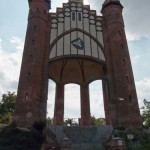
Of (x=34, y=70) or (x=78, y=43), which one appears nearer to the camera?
(x=34, y=70)

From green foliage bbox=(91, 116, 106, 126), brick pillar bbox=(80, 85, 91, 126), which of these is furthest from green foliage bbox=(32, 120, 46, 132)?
green foliage bbox=(91, 116, 106, 126)

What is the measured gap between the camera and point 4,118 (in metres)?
36.0

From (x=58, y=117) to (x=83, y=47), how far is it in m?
9.67

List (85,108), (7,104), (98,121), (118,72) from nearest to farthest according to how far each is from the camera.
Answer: (118,72)
(85,108)
(7,104)
(98,121)

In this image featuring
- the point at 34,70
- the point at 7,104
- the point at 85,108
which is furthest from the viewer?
the point at 7,104

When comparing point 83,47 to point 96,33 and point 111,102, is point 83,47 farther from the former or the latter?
point 111,102

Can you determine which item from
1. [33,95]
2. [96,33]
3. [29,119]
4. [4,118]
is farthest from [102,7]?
[4,118]

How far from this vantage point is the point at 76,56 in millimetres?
24828

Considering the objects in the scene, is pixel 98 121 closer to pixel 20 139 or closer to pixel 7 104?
pixel 7 104

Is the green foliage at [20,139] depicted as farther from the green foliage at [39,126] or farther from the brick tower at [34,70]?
the brick tower at [34,70]

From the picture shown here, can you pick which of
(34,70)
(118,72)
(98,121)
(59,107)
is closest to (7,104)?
(59,107)

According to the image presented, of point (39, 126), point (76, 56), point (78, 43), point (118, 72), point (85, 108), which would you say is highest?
point (78, 43)

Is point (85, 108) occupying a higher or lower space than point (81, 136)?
higher

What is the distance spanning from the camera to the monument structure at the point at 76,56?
2155cm
